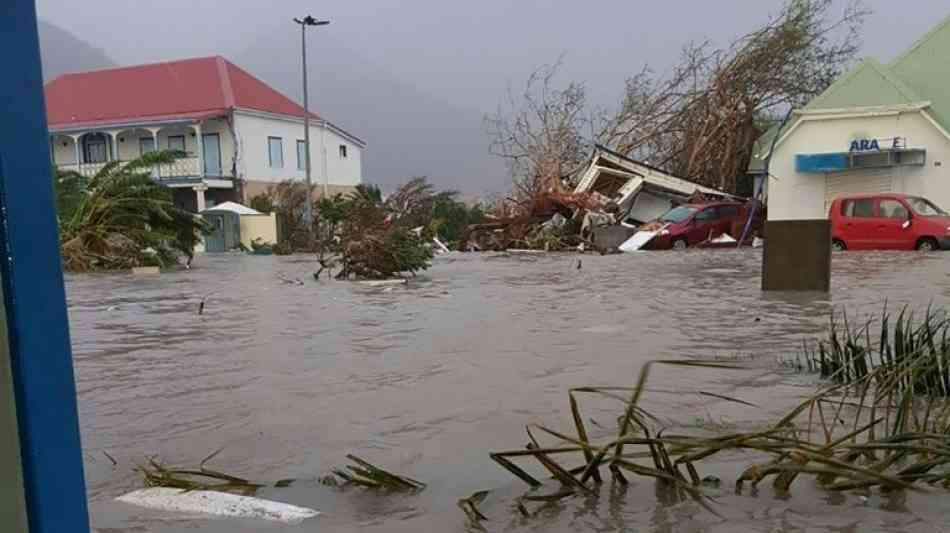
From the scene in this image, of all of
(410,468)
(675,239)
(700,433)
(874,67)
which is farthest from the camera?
(874,67)

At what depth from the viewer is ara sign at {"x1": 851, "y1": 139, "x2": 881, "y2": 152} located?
25497 mm

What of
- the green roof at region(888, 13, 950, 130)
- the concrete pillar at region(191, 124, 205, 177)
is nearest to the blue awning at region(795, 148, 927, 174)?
the green roof at region(888, 13, 950, 130)

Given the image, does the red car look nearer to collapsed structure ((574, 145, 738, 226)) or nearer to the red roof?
collapsed structure ((574, 145, 738, 226))

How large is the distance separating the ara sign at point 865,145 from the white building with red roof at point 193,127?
27.1 metres

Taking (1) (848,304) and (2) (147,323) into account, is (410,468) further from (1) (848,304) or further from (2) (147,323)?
(1) (848,304)

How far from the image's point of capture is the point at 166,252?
2053cm

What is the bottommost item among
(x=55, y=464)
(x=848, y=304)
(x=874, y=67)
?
(x=848, y=304)

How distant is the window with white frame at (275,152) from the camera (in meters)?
41.3

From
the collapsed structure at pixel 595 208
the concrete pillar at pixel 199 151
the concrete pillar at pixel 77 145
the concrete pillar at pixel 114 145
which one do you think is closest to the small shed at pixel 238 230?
the concrete pillar at pixel 199 151

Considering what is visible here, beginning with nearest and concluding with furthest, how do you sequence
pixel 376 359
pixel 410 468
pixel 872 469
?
pixel 872 469 → pixel 410 468 → pixel 376 359

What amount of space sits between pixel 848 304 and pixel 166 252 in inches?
664

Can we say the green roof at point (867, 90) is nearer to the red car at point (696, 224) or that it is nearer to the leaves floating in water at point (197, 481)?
the red car at point (696, 224)

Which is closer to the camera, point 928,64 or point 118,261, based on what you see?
point 118,261

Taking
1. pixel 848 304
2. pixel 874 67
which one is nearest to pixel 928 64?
pixel 874 67
